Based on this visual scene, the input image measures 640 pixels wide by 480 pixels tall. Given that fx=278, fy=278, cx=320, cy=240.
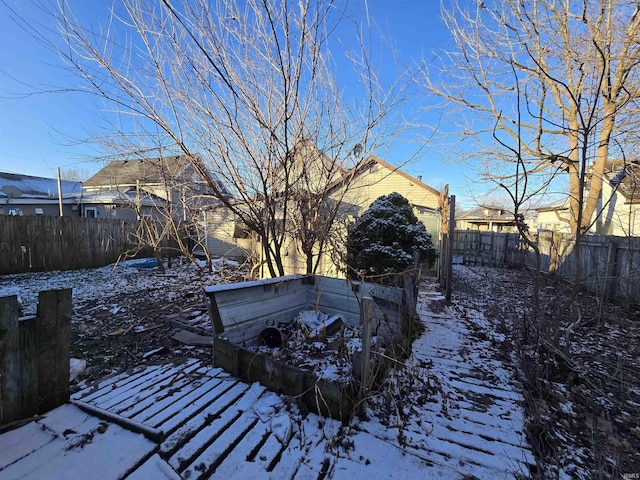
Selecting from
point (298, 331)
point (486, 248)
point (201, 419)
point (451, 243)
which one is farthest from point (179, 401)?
point (486, 248)

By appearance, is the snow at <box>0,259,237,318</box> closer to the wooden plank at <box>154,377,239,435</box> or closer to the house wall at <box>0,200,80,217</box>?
the wooden plank at <box>154,377,239,435</box>

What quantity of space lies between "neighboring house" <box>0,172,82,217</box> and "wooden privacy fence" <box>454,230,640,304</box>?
2058 cm

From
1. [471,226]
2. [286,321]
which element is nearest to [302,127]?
[286,321]

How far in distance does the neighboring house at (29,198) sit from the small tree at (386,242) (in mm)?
16050

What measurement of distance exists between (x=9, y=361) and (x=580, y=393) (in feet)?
15.0

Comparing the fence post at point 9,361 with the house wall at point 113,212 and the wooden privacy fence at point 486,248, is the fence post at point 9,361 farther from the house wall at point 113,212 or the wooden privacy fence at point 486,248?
the house wall at point 113,212

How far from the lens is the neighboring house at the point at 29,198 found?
46.1 feet

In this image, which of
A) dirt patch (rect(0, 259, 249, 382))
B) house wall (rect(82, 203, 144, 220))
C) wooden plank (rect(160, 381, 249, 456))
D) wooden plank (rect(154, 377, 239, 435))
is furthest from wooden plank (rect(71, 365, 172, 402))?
house wall (rect(82, 203, 144, 220))

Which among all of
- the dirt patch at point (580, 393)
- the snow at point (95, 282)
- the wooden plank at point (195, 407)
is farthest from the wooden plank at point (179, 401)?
the snow at point (95, 282)

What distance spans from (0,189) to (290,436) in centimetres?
2119

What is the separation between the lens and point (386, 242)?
6871mm

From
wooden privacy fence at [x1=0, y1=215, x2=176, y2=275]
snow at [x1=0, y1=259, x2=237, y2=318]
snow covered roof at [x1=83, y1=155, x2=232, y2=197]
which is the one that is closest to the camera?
snow covered roof at [x1=83, y1=155, x2=232, y2=197]

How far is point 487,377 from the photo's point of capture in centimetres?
291

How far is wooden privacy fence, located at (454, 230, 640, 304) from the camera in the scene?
17.1 feet
